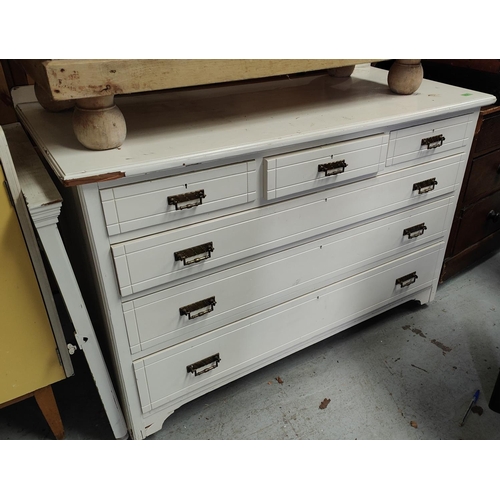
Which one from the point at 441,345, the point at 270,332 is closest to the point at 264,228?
the point at 270,332

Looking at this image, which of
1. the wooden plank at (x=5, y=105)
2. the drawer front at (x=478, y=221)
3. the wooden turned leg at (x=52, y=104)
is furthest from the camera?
the drawer front at (x=478, y=221)

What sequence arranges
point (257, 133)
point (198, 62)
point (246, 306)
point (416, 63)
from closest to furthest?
1. point (198, 62)
2. point (257, 133)
3. point (246, 306)
4. point (416, 63)

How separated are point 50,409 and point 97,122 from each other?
933mm

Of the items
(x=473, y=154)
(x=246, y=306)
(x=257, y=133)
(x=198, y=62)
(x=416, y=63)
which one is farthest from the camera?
(x=473, y=154)

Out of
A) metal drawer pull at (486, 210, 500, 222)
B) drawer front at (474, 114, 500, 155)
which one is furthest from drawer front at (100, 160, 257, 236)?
metal drawer pull at (486, 210, 500, 222)

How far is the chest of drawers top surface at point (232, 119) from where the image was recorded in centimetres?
111

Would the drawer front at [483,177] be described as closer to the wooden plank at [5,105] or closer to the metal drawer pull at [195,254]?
the metal drawer pull at [195,254]

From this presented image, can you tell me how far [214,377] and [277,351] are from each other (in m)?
0.25

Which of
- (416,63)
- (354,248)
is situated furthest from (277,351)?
(416,63)

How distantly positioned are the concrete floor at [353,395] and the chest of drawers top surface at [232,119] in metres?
0.91

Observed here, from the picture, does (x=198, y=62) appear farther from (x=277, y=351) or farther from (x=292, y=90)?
(x=277, y=351)

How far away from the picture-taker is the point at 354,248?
1.63 meters

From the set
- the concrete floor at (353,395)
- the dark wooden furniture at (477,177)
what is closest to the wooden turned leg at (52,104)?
the concrete floor at (353,395)

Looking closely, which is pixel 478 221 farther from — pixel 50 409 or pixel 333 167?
pixel 50 409
